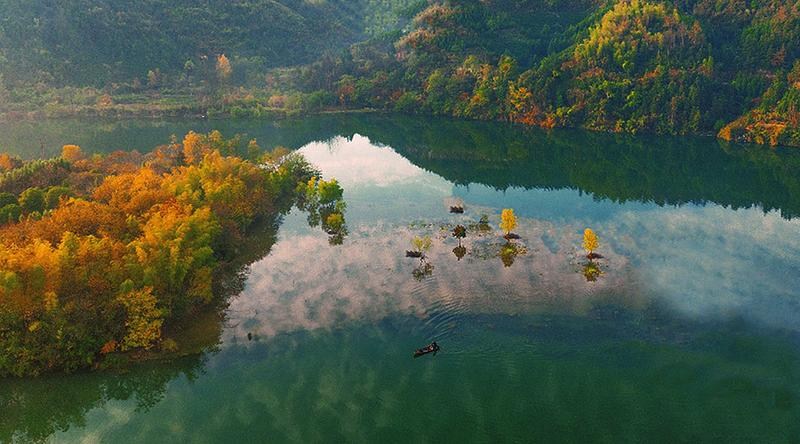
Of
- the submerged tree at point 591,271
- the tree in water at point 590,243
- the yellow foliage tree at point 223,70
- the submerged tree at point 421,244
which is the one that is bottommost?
the submerged tree at point 421,244

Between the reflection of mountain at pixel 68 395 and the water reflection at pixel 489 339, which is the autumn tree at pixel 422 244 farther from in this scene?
the reflection of mountain at pixel 68 395

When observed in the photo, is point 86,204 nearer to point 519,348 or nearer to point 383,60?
point 519,348

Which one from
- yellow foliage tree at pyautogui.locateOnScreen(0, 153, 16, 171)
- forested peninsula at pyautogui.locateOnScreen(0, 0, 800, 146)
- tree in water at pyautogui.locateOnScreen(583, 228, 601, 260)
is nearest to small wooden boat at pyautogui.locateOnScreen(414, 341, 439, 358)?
tree in water at pyautogui.locateOnScreen(583, 228, 601, 260)

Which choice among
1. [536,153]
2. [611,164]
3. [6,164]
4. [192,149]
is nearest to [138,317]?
[6,164]

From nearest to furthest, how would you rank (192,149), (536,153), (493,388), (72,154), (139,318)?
(493,388)
(139,318)
(72,154)
(192,149)
(536,153)

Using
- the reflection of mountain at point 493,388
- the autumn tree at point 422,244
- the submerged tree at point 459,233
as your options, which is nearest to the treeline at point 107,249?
the reflection of mountain at point 493,388

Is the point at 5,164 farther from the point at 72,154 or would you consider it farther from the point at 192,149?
the point at 192,149
